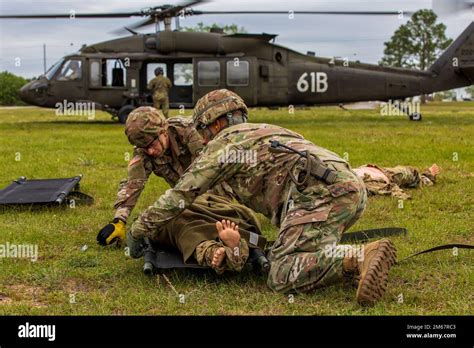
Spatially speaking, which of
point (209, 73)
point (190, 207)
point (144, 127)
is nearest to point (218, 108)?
point (144, 127)

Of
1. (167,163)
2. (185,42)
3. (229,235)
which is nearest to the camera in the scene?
(229,235)

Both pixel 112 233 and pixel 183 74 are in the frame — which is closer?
pixel 112 233

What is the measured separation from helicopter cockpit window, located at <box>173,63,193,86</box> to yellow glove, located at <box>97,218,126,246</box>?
1415 cm

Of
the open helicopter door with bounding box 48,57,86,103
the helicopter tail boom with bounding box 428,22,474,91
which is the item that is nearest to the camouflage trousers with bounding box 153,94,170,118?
the open helicopter door with bounding box 48,57,86,103

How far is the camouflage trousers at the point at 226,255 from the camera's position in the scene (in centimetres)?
403

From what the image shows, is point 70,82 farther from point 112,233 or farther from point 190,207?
point 190,207

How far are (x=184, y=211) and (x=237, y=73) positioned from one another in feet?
47.0

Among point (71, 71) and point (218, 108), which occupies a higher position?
point (71, 71)

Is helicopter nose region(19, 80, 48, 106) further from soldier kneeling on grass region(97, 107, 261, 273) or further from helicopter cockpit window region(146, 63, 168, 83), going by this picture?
soldier kneeling on grass region(97, 107, 261, 273)

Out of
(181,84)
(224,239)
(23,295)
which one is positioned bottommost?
(23,295)

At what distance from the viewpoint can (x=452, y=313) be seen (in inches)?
141

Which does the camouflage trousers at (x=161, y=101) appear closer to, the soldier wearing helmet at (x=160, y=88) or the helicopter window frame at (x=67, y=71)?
the soldier wearing helmet at (x=160, y=88)

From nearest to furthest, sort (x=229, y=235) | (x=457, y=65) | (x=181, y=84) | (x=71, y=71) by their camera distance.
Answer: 1. (x=229, y=235)
2. (x=71, y=71)
3. (x=181, y=84)
4. (x=457, y=65)

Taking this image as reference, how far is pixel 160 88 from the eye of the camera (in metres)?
17.7
